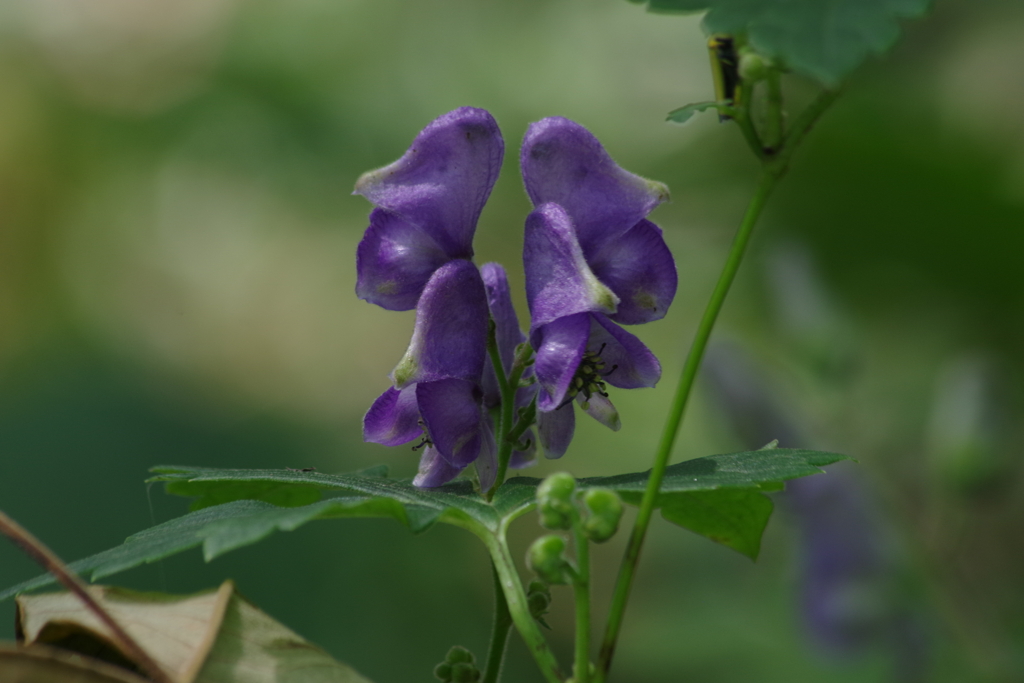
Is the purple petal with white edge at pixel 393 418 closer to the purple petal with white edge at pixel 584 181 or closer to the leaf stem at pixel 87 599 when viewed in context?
the purple petal with white edge at pixel 584 181

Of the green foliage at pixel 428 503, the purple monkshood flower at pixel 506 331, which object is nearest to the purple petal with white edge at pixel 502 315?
the purple monkshood flower at pixel 506 331

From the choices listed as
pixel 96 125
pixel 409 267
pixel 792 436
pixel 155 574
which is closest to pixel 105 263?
pixel 96 125

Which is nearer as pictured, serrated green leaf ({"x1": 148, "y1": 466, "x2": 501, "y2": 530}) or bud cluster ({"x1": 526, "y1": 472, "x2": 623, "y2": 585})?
bud cluster ({"x1": 526, "y1": 472, "x2": 623, "y2": 585})

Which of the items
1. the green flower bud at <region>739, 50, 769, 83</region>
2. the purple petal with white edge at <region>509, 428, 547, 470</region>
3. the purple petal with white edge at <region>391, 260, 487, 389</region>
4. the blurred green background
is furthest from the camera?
the blurred green background

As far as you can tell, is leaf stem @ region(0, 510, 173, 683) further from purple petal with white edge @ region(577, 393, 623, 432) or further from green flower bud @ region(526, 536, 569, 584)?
purple petal with white edge @ region(577, 393, 623, 432)

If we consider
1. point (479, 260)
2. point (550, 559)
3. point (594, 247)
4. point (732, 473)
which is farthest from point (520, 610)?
point (479, 260)

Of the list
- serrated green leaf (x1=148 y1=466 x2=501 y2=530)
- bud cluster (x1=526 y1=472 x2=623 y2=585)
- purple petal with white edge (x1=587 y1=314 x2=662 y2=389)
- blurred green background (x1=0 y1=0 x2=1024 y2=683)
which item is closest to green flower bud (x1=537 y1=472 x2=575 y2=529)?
bud cluster (x1=526 y1=472 x2=623 y2=585)
